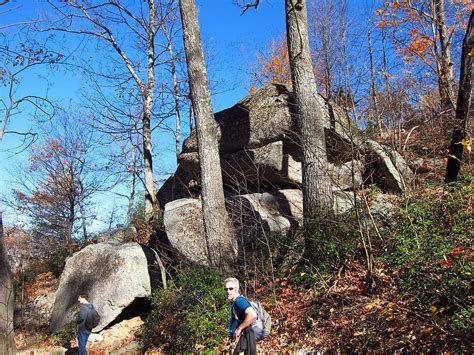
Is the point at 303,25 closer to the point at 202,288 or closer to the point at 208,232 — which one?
the point at 208,232

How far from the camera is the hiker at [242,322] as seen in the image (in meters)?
4.81

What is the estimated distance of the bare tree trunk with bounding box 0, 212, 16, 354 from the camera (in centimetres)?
745

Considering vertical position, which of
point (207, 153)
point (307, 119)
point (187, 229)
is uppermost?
point (307, 119)

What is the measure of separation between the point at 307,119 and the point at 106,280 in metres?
6.68

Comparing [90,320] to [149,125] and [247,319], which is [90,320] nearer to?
[247,319]

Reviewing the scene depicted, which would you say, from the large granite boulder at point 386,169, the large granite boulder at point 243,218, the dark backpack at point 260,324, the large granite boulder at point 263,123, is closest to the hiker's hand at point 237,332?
the dark backpack at point 260,324

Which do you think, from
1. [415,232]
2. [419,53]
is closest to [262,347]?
[415,232]

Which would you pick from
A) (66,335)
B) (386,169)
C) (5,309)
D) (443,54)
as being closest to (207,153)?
(386,169)

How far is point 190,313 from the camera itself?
7.96m

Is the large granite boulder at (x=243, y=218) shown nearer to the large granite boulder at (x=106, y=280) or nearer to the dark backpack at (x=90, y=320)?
the large granite boulder at (x=106, y=280)

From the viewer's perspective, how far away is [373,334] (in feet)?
17.5

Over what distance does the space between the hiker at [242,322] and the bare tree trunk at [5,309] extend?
4.97m

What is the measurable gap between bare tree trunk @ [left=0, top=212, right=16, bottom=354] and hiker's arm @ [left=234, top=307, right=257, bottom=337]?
16.6ft

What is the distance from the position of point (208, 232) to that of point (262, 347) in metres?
3.52
